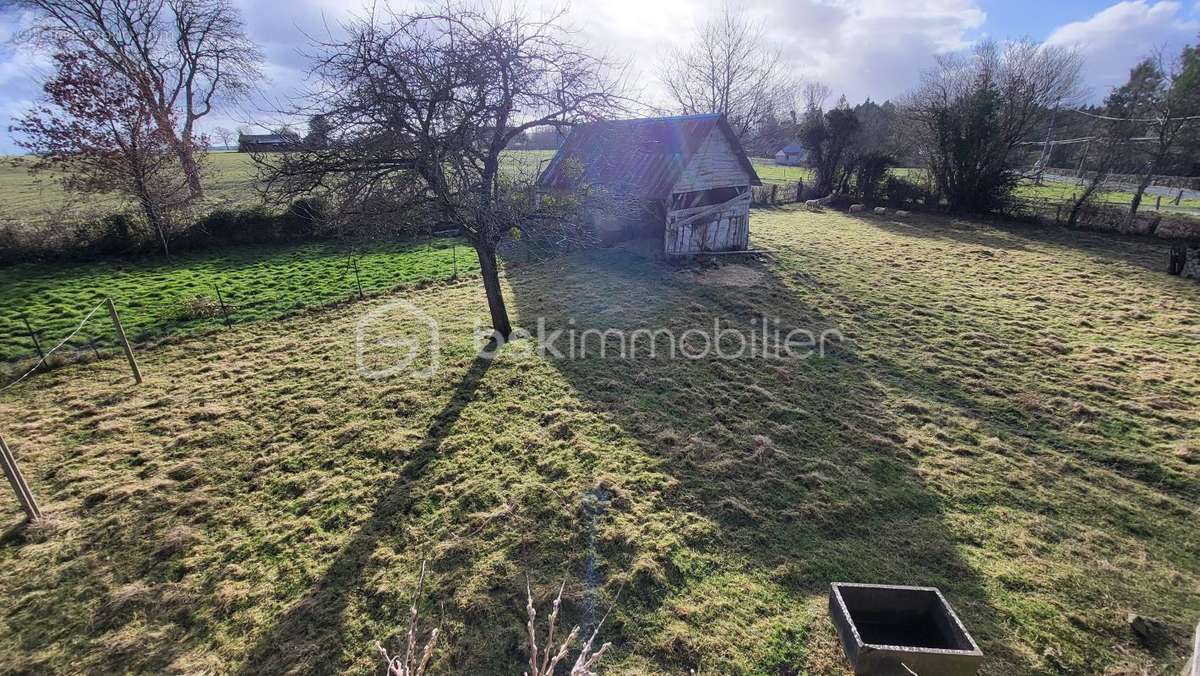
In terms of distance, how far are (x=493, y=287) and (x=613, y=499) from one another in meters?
4.41

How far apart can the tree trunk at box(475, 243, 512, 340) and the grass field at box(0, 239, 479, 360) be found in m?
1.72

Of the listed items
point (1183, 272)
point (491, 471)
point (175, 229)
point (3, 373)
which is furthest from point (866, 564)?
point (175, 229)

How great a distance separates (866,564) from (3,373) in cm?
1219

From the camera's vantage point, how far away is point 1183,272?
37.6 feet

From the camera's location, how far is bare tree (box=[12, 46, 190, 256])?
11195 mm

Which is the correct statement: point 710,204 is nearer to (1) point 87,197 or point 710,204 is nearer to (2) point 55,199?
(1) point 87,197

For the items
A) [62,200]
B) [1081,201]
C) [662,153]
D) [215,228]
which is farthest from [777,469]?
[62,200]

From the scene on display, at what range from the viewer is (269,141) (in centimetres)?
571

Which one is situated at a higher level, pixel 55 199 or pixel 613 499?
pixel 55 199

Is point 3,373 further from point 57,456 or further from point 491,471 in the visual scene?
point 491,471

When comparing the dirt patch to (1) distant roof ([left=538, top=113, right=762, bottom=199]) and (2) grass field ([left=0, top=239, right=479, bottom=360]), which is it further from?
(2) grass field ([left=0, top=239, right=479, bottom=360])

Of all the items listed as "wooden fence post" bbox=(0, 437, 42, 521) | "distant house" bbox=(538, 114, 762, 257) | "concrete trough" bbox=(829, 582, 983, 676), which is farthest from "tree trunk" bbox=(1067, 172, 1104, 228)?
"wooden fence post" bbox=(0, 437, 42, 521)

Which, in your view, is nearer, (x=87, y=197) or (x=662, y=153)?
(x=662, y=153)

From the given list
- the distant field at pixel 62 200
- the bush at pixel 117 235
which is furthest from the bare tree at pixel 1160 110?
the bush at pixel 117 235
